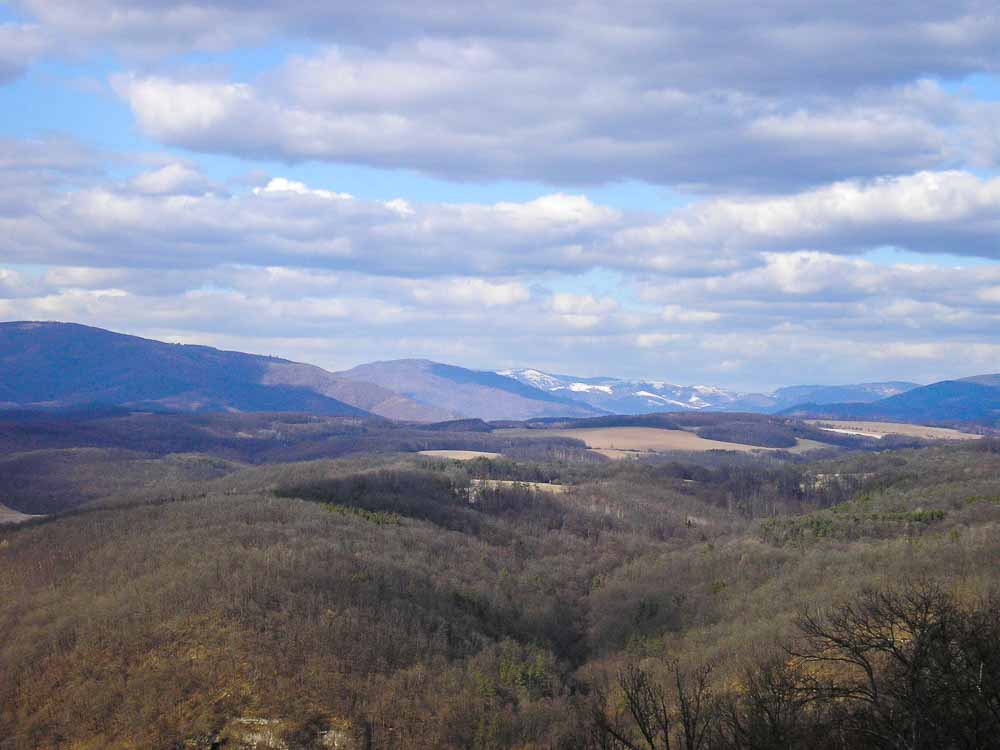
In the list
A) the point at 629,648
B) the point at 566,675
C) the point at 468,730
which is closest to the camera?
the point at 468,730

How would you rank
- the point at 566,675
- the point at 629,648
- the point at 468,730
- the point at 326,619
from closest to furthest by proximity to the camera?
1. the point at 468,730
2. the point at 326,619
3. the point at 566,675
4. the point at 629,648

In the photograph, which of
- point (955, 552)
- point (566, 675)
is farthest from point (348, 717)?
point (955, 552)

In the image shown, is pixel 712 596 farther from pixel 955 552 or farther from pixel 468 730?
pixel 468 730

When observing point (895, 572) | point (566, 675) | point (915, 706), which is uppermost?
point (915, 706)

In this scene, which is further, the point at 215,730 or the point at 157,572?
the point at 157,572

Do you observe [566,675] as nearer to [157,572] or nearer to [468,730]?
[468,730]

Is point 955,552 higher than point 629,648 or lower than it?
higher

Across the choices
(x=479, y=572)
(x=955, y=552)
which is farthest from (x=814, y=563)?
(x=479, y=572)

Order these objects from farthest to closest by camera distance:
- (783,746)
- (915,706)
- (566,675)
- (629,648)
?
(629,648), (566,675), (783,746), (915,706)

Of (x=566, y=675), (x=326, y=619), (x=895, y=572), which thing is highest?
(x=895, y=572)
